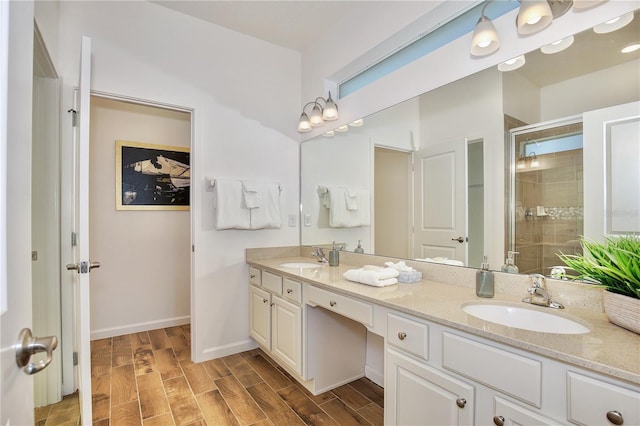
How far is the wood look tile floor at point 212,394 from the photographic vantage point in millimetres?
1869

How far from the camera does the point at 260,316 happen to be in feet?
8.52

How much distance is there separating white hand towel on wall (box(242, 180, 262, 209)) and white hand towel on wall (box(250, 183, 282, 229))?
1.8 inches

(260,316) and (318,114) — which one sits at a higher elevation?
(318,114)

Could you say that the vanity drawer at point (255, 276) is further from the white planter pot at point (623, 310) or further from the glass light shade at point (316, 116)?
the white planter pot at point (623, 310)

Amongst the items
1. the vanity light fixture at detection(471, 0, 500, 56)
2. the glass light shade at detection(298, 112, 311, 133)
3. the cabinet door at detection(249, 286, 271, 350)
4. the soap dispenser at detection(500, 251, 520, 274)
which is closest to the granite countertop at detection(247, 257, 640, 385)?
the soap dispenser at detection(500, 251, 520, 274)

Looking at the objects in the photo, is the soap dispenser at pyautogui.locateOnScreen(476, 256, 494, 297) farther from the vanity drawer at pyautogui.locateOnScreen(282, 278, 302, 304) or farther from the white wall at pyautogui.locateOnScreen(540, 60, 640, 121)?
the vanity drawer at pyautogui.locateOnScreen(282, 278, 302, 304)

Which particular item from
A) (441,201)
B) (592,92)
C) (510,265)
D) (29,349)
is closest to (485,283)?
(510,265)

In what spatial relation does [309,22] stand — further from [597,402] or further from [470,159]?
[597,402]

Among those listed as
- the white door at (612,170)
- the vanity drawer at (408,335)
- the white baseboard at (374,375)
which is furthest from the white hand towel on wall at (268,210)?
the white door at (612,170)

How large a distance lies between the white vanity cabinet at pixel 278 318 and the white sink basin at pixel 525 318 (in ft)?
3.55

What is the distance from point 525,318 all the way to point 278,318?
5.12 ft

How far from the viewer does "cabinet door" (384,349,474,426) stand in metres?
1.14

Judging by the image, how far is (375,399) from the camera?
2057 mm

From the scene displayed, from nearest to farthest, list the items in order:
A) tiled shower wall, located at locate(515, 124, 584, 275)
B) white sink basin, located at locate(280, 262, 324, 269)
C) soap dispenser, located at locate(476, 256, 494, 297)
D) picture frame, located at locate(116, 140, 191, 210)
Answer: tiled shower wall, located at locate(515, 124, 584, 275) < soap dispenser, located at locate(476, 256, 494, 297) < white sink basin, located at locate(280, 262, 324, 269) < picture frame, located at locate(116, 140, 191, 210)
